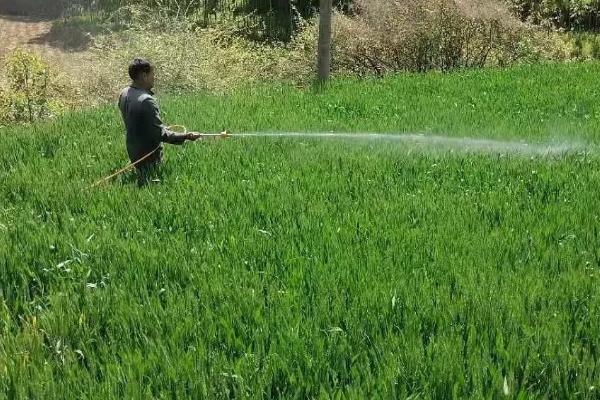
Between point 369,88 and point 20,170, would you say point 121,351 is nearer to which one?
point 20,170

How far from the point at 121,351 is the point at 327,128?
5826 mm

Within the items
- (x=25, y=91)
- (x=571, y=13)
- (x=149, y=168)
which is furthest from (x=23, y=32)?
(x=149, y=168)

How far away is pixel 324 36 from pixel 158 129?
884cm

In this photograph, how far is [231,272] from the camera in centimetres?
378

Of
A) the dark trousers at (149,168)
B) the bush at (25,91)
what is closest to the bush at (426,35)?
the bush at (25,91)

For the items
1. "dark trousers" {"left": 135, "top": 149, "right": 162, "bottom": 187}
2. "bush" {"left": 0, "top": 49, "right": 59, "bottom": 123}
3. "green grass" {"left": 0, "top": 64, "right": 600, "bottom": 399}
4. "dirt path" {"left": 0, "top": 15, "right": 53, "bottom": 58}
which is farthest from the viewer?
"dirt path" {"left": 0, "top": 15, "right": 53, "bottom": 58}

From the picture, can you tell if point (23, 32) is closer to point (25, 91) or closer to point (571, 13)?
point (25, 91)

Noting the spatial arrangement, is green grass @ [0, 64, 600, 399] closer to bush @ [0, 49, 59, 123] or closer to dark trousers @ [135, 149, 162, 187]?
dark trousers @ [135, 149, 162, 187]

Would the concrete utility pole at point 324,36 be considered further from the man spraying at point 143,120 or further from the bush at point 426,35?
the man spraying at point 143,120

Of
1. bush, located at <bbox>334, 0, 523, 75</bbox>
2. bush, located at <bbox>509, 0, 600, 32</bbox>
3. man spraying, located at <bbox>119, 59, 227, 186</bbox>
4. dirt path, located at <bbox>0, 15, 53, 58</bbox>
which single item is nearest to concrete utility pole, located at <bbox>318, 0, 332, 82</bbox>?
bush, located at <bbox>334, 0, 523, 75</bbox>

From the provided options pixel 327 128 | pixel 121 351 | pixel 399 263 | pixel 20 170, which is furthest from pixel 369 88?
pixel 121 351

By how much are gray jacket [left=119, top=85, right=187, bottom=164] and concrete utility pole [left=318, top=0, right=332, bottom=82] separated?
27.7ft

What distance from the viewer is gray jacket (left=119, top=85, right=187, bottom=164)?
589cm

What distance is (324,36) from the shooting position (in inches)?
555
